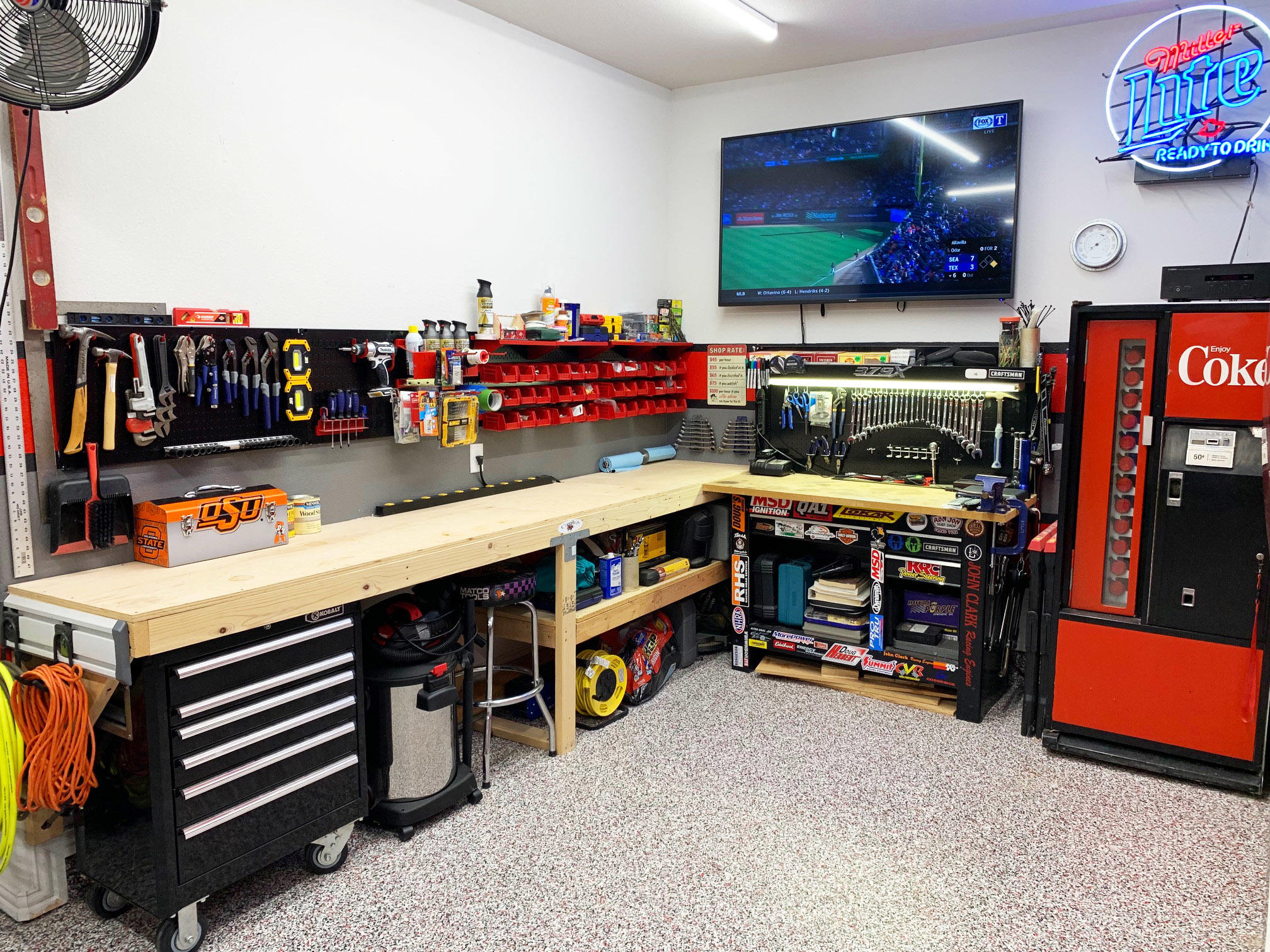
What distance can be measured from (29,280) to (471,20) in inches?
83.1

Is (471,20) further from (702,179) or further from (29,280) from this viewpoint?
(29,280)

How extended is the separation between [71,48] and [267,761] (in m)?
1.78

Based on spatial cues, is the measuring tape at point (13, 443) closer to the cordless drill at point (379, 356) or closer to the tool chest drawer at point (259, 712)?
the tool chest drawer at point (259, 712)

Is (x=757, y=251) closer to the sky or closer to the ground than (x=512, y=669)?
closer to the sky

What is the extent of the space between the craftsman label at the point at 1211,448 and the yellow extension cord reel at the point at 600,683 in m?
2.23

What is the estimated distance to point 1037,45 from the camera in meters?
4.04

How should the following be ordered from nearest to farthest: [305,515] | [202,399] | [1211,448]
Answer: [202,399]
[305,515]
[1211,448]

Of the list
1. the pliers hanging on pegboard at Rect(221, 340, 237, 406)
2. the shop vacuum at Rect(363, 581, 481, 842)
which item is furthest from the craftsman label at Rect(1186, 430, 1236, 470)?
the pliers hanging on pegboard at Rect(221, 340, 237, 406)

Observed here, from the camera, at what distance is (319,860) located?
2.62 metres

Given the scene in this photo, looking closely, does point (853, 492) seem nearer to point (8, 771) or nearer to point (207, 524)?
point (207, 524)

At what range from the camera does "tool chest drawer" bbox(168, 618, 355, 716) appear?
220 centimetres

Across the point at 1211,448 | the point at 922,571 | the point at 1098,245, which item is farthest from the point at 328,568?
the point at 1098,245

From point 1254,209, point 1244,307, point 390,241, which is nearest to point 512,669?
point 390,241

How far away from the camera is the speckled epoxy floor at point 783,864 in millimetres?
2361
